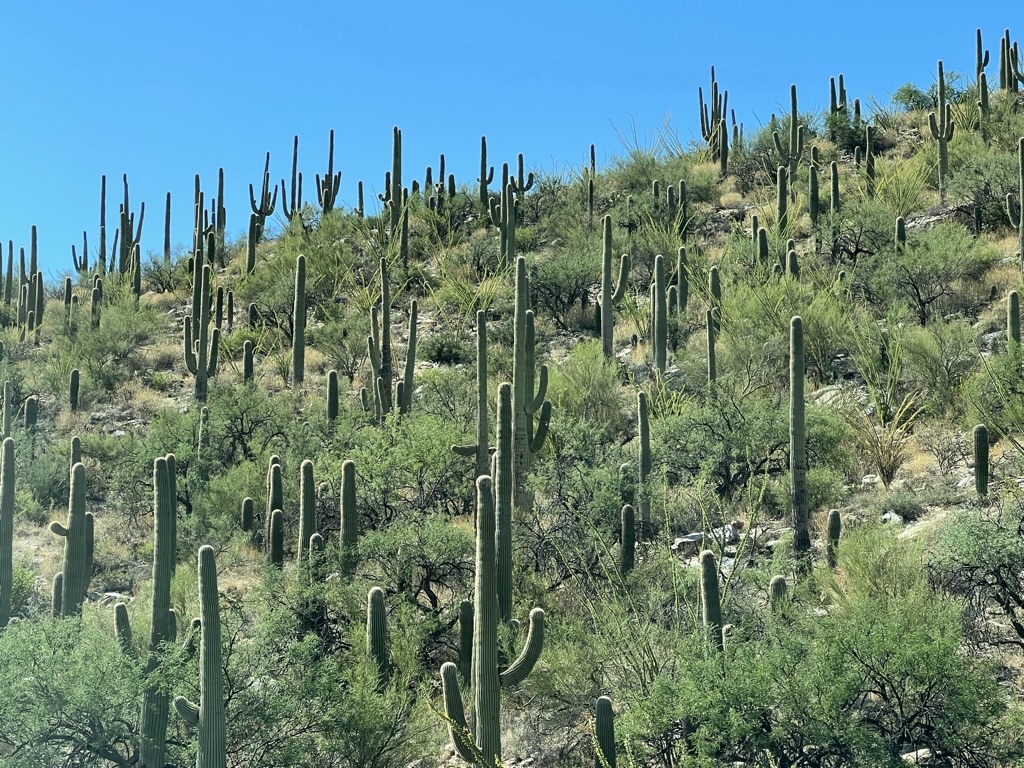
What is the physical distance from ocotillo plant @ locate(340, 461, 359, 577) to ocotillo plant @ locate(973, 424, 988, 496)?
6970 millimetres

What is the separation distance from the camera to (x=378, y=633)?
1298 centimetres

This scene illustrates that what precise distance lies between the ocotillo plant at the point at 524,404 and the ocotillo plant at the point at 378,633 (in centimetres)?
356

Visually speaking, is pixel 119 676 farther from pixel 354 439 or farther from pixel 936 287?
pixel 936 287

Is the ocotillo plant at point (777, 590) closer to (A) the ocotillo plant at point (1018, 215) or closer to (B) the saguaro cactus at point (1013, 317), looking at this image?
(B) the saguaro cactus at point (1013, 317)

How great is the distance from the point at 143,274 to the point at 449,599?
71.9ft

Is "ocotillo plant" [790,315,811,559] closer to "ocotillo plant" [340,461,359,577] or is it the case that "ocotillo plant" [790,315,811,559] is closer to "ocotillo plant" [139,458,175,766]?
"ocotillo plant" [340,461,359,577]

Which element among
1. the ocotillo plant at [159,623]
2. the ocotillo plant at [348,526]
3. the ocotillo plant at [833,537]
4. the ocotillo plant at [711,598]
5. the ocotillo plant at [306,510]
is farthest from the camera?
the ocotillo plant at [306,510]

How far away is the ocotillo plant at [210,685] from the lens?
415 inches

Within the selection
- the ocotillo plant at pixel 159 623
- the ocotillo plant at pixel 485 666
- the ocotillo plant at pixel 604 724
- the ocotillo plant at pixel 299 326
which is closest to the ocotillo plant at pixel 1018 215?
the ocotillo plant at pixel 299 326

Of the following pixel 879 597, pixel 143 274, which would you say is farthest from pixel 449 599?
pixel 143 274

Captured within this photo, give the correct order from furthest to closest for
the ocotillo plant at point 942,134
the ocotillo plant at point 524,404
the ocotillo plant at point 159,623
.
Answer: the ocotillo plant at point 942,134
the ocotillo plant at point 524,404
the ocotillo plant at point 159,623

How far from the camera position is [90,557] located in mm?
15383

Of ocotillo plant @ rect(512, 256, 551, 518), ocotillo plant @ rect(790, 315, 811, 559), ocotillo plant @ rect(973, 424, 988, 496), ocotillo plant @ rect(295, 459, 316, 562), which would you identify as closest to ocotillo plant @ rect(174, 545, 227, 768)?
ocotillo plant @ rect(295, 459, 316, 562)

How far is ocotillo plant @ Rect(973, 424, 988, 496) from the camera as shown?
48.6 ft
